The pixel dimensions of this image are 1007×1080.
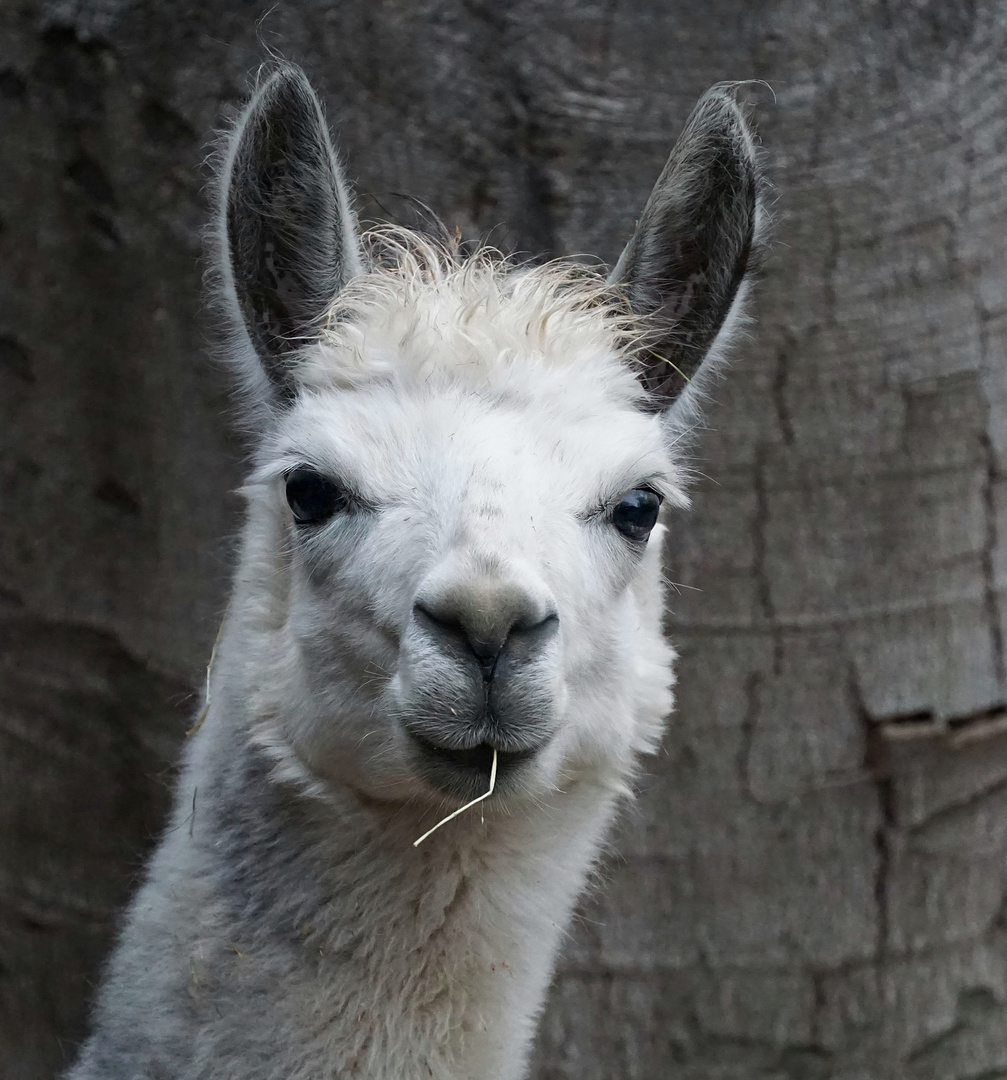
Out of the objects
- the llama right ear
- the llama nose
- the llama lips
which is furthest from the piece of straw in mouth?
the llama right ear

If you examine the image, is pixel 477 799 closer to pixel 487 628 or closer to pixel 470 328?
pixel 487 628

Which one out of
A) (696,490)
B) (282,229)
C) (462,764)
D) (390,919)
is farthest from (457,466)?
(696,490)

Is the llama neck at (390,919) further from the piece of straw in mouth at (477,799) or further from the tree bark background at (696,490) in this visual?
the tree bark background at (696,490)

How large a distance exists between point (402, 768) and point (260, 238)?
130 centimetres

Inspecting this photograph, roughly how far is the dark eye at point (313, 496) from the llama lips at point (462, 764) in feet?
1.81

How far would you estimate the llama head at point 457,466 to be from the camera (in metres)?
1.99

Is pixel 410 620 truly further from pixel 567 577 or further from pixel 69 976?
Result: pixel 69 976

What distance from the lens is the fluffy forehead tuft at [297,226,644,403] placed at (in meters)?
2.43

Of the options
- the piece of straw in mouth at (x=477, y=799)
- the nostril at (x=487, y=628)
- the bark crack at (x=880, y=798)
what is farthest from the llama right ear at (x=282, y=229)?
the bark crack at (x=880, y=798)

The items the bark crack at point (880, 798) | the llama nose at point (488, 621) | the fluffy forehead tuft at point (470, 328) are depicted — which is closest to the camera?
the llama nose at point (488, 621)

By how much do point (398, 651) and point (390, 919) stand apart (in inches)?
25.5

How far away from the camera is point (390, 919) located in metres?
2.35

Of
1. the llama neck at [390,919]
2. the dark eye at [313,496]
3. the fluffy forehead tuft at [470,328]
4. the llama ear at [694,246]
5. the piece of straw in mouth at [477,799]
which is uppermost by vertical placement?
the llama ear at [694,246]

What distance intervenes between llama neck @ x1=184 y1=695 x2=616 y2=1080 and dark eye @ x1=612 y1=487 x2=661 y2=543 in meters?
0.59
